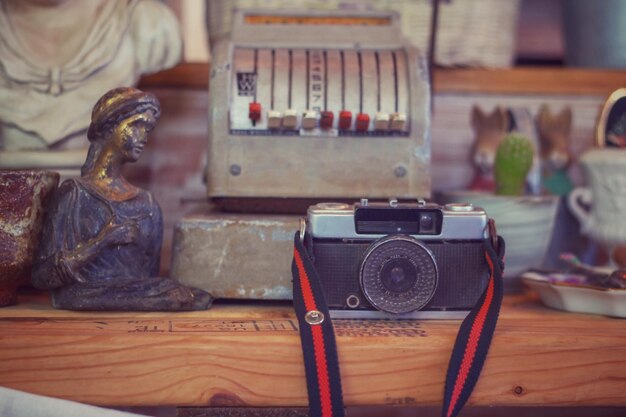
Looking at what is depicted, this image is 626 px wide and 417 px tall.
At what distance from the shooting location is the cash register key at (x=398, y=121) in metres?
1.14

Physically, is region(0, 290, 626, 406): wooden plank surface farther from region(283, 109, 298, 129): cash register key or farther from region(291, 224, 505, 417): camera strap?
region(283, 109, 298, 129): cash register key

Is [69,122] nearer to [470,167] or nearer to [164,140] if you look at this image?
[164,140]

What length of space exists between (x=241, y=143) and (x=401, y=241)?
328mm

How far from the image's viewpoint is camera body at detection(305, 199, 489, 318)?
3.11 feet

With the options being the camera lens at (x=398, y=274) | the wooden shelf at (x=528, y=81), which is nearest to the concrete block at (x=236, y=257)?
the camera lens at (x=398, y=274)

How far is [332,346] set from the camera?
33.1 inches

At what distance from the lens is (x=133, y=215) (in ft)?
3.34

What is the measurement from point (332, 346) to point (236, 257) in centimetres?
27

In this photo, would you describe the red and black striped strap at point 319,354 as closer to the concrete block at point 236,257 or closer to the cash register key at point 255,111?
the concrete block at point 236,257

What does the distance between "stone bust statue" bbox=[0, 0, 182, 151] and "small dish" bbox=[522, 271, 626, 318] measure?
27.8 inches

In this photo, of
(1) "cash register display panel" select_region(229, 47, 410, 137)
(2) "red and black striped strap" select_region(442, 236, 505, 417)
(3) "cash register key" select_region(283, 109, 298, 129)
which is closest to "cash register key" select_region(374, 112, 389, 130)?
(1) "cash register display panel" select_region(229, 47, 410, 137)

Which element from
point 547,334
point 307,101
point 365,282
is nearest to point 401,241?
point 365,282

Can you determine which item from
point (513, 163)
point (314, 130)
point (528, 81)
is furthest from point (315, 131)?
point (528, 81)

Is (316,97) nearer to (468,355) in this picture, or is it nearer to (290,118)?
(290,118)
